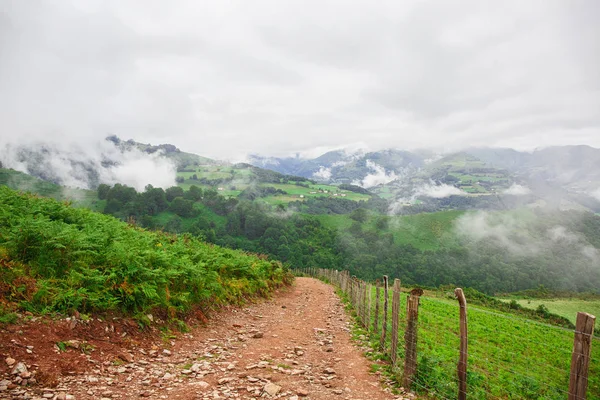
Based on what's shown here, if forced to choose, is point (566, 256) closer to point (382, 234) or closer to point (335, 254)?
point (382, 234)

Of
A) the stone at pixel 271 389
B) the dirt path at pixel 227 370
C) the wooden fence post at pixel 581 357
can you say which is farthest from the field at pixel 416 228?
the wooden fence post at pixel 581 357

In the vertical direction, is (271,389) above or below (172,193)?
below

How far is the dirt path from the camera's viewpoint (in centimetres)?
593

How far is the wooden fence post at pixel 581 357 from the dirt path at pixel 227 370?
338 centimetres

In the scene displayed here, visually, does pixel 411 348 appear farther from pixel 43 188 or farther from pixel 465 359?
pixel 43 188

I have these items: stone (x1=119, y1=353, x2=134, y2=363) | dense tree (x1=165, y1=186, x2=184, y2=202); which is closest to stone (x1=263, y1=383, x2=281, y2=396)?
stone (x1=119, y1=353, x2=134, y2=363)

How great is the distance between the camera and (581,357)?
14.6 ft

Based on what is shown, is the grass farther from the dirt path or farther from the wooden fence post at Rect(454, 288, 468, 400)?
the wooden fence post at Rect(454, 288, 468, 400)

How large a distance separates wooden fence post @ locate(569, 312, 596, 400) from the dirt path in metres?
3.38

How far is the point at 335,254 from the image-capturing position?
125688 mm

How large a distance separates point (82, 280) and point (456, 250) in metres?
154

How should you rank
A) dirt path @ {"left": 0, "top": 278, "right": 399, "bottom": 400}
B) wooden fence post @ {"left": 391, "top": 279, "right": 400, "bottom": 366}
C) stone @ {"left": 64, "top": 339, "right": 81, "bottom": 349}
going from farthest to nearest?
wooden fence post @ {"left": 391, "top": 279, "right": 400, "bottom": 366} < stone @ {"left": 64, "top": 339, "right": 81, "bottom": 349} < dirt path @ {"left": 0, "top": 278, "right": 399, "bottom": 400}

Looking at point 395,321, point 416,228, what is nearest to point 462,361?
point 395,321

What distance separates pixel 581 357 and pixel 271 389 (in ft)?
17.2
